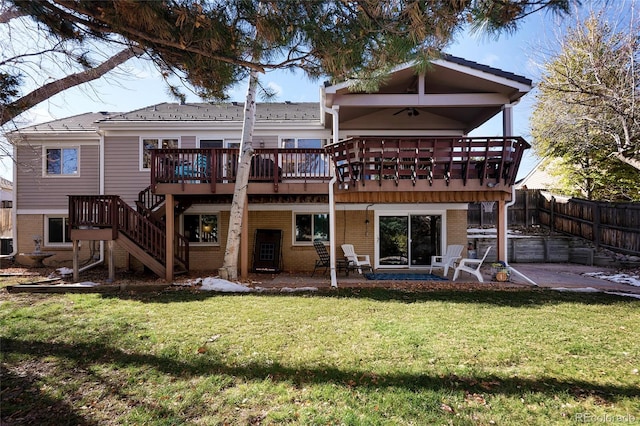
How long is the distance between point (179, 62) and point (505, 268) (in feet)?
28.9

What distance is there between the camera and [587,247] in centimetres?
1180

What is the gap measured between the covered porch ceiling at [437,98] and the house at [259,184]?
0.03 m

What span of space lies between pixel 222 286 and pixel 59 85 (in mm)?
5071

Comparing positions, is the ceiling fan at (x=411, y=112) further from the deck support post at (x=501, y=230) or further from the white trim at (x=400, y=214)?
the deck support post at (x=501, y=230)

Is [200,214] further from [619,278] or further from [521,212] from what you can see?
[521,212]

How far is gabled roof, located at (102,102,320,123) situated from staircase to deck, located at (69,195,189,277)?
3.90 metres

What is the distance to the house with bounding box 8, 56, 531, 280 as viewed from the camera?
8.34 metres

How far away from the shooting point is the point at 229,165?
8633mm

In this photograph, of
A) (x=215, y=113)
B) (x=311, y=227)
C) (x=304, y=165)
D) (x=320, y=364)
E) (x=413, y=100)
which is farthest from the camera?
(x=215, y=113)

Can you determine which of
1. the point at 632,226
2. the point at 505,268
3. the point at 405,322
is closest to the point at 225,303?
the point at 405,322

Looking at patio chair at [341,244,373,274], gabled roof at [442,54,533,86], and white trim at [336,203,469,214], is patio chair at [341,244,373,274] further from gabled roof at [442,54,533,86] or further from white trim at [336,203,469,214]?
gabled roof at [442,54,533,86]

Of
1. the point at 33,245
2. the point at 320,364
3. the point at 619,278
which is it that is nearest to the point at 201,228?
the point at 33,245

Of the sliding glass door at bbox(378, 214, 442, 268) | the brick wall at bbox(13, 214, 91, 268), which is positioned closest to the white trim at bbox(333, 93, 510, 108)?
the sliding glass door at bbox(378, 214, 442, 268)

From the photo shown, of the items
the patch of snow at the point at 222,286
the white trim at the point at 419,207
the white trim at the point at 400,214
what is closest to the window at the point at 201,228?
the patch of snow at the point at 222,286
